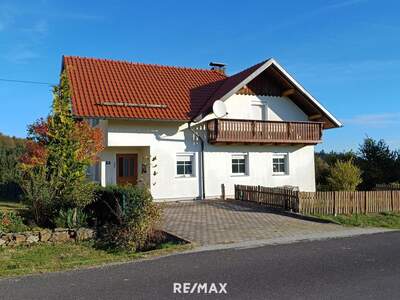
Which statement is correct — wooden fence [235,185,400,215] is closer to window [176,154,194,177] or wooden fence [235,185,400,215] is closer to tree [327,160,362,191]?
window [176,154,194,177]

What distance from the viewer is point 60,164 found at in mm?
14109

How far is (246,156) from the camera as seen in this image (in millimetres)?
24109

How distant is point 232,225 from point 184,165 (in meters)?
8.81

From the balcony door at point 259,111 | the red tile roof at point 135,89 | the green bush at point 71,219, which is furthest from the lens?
the balcony door at point 259,111

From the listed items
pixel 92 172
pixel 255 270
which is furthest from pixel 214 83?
pixel 255 270

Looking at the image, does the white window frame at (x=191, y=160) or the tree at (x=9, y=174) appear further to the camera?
the tree at (x=9, y=174)

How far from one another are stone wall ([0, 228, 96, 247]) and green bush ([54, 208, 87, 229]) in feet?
1.06

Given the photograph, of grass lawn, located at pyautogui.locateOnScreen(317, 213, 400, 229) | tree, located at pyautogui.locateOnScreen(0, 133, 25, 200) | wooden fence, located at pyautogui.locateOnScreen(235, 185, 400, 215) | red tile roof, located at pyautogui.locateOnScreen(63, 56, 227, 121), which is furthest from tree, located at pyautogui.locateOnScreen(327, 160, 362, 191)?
tree, located at pyautogui.locateOnScreen(0, 133, 25, 200)

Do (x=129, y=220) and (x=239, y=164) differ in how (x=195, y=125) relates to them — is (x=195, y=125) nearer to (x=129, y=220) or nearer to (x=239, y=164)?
(x=239, y=164)

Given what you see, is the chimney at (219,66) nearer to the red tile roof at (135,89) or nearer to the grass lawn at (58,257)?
the red tile roof at (135,89)

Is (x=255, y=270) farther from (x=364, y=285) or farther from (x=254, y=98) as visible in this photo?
(x=254, y=98)

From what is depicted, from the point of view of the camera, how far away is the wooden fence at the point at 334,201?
16812 mm

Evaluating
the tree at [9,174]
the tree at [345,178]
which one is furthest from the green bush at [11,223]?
the tree at [345,178]

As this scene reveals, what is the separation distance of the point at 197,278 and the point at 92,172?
16.2m
